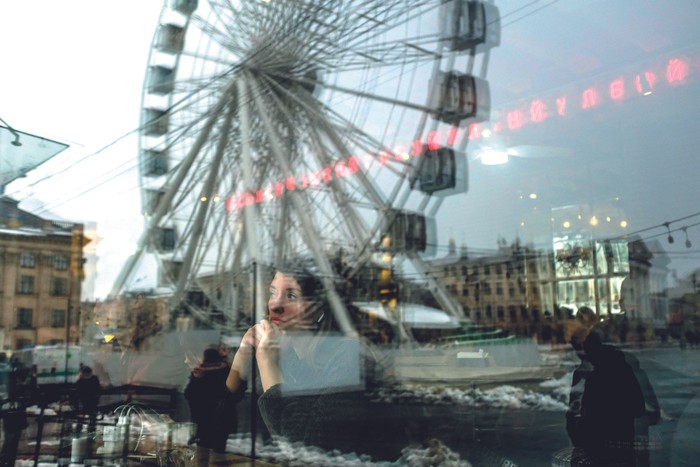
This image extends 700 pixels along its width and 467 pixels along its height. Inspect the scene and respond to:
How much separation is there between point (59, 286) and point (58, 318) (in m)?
0.27

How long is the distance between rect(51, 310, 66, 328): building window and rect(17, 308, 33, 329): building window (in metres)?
0.25

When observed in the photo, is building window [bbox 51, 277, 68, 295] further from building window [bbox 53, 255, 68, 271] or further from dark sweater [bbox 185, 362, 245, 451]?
dark sweater [bbox 185, 362, 245, 451]

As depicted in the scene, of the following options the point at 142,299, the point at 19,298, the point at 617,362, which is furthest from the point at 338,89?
the point at 617,362

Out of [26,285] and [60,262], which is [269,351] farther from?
[60,262]

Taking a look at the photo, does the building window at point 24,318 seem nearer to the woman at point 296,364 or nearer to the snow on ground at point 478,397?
the woman at point 296,364

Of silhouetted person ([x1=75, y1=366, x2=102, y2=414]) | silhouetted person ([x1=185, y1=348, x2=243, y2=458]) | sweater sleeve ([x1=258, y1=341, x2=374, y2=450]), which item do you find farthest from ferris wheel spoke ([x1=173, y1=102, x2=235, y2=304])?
sweater sleeve ([x1=258, y1=341, x2=374, y2=450])

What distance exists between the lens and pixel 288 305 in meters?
1.36

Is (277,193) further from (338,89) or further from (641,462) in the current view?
(641,462)

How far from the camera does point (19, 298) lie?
344cm

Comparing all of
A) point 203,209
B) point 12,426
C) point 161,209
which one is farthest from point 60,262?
point 203,209

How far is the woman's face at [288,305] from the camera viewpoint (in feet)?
4.44

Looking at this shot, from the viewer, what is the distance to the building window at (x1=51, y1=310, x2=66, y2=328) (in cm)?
411

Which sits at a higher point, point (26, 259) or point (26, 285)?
point (26, 259)

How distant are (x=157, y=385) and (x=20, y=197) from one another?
1528 millimetres
